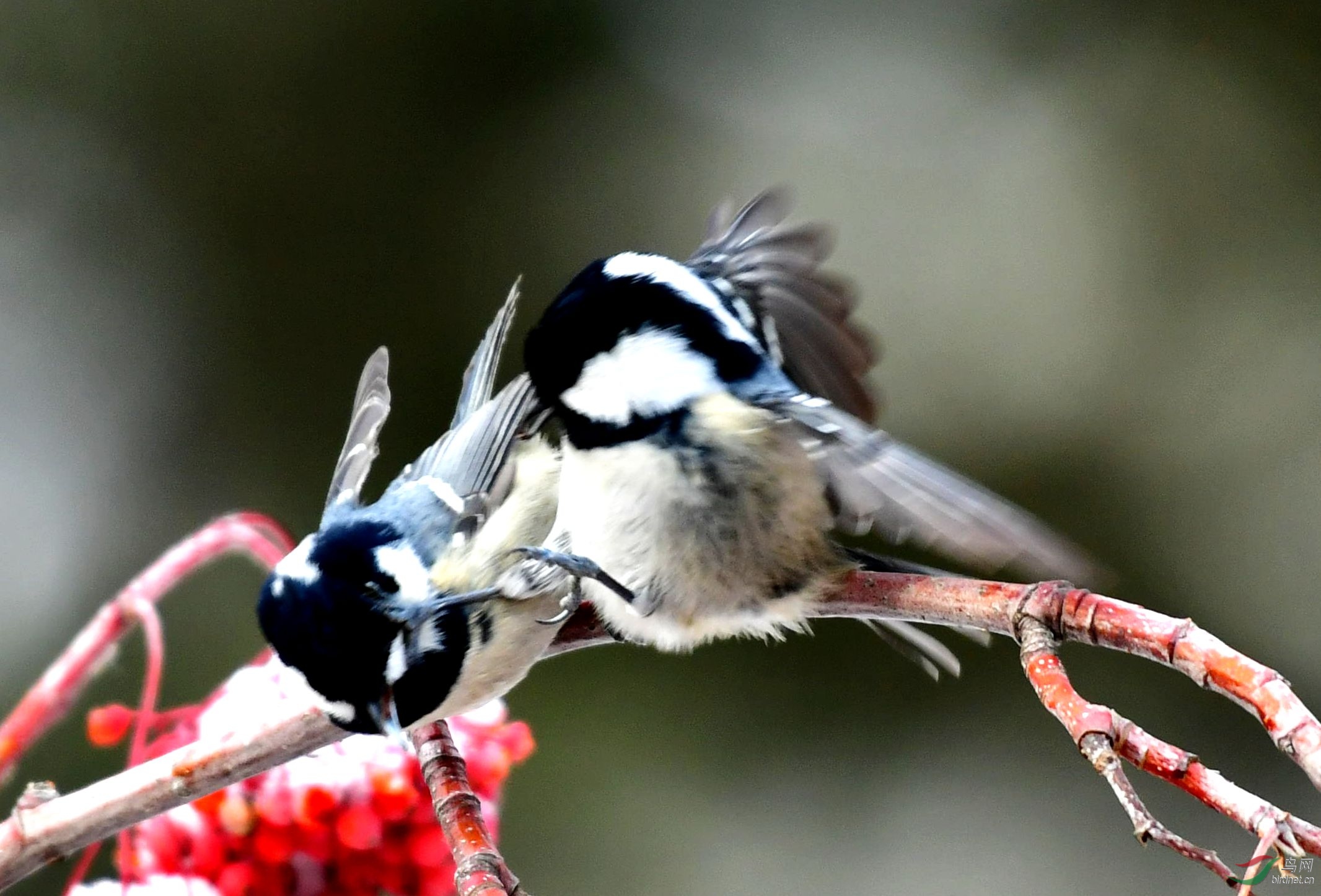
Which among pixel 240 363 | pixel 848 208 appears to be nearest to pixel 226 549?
pixel 240 363

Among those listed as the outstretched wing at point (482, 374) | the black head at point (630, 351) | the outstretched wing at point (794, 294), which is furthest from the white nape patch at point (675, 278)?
the outstretched wing at point (482, 374)

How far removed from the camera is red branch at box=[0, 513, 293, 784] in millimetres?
780

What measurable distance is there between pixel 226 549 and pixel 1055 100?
1.45 metres

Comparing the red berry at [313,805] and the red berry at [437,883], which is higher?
the red berry at [313,805]

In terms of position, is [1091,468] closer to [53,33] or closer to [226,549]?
[226,549]

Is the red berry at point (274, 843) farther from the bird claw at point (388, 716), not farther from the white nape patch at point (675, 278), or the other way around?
the white nape patch at point (675, 278)

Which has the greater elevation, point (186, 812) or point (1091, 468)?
point (1091, 468)

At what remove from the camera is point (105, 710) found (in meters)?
0.91

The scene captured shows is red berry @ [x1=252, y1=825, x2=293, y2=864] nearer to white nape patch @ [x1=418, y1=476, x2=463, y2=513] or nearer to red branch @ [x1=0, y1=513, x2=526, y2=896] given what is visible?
red branch @ [x1=0, y1=513, x2=526, y2=896]

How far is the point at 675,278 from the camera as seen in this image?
79 cm

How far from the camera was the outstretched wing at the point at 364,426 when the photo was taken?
3.14ft

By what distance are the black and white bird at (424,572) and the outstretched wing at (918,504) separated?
222 millimetres

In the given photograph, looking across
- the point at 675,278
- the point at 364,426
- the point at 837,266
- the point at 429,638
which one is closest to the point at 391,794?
the point at 429,638

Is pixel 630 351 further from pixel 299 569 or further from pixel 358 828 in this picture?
pixel 358 828
